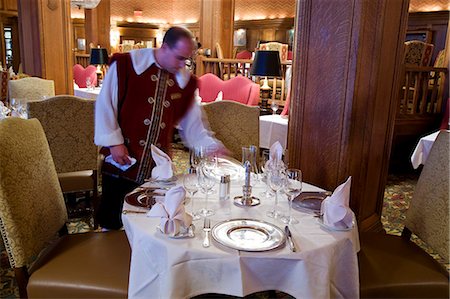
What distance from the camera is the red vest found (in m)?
2.23

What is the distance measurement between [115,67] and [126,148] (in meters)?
0.44

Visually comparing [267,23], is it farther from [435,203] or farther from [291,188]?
[291,188]

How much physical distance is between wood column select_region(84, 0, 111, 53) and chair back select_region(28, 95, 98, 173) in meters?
8.99

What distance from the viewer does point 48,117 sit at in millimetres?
2910

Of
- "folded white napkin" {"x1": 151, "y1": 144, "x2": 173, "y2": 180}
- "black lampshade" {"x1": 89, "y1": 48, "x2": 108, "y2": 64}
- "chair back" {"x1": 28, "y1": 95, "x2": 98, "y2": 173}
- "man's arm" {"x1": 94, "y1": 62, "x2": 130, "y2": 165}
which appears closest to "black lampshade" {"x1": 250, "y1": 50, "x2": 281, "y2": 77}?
"chair back" {"x1": 28, "y1": 95, "x2": 98, "y2": 173}

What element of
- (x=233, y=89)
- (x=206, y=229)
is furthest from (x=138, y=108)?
(x=233, y=89)

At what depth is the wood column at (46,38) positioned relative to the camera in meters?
5.34

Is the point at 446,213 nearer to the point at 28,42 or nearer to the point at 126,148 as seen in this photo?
the point at 126,148

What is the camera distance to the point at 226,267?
54.9 inches

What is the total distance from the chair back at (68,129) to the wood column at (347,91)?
4.95ft

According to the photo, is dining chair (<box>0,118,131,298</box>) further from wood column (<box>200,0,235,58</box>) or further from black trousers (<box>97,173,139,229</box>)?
wood column (<box>200,0,235,58</box>)

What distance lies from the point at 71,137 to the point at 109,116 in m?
0.97

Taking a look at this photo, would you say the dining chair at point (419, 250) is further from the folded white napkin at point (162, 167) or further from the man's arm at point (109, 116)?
the man's arm at point (109, 116)

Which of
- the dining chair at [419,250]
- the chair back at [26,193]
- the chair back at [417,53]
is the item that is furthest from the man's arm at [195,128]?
the chair back at [417,53]
